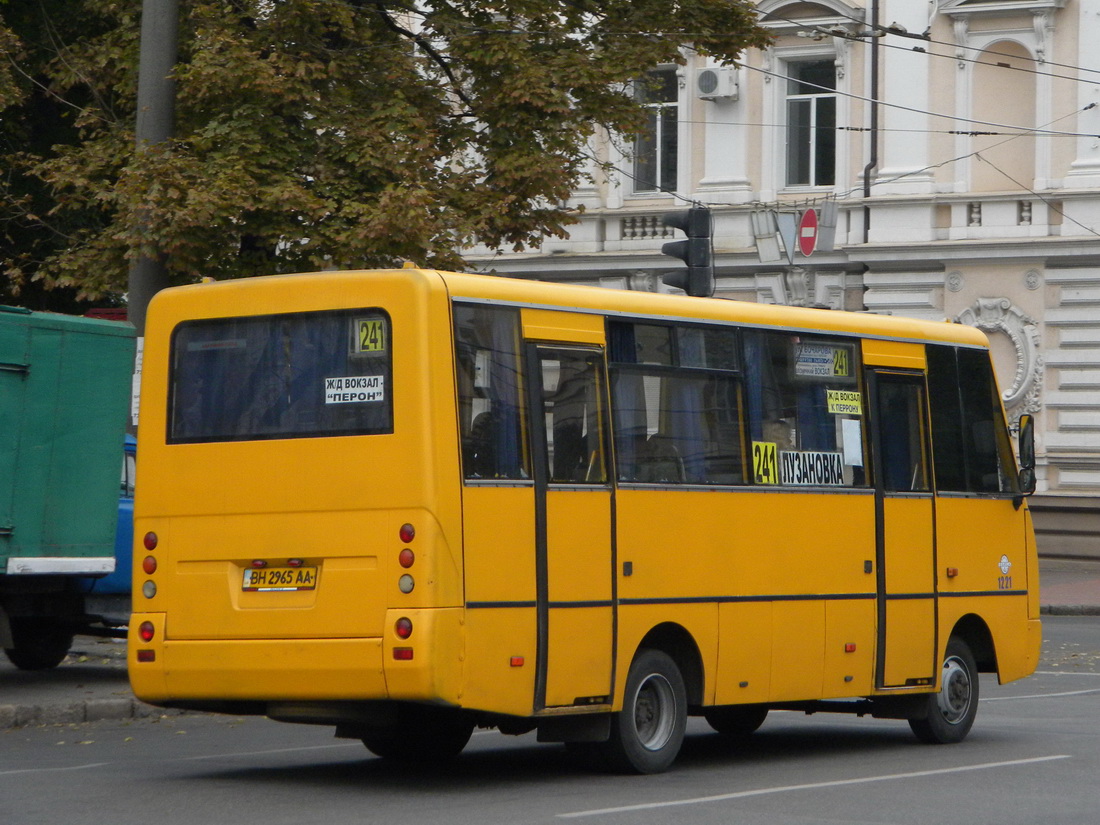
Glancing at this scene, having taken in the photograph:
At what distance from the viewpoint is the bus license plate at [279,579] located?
1004 centimetres

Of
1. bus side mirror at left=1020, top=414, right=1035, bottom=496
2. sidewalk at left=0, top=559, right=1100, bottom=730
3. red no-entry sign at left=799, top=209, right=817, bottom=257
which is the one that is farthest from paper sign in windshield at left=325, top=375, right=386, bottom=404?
red no-entry sign at left=799, top=209, right=817, bottom=257

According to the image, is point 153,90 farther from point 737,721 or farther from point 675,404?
point 737,721

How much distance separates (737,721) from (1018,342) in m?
19.4

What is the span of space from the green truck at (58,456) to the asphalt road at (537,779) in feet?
5.71

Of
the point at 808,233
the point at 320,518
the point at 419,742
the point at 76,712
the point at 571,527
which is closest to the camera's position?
the point at 320,518

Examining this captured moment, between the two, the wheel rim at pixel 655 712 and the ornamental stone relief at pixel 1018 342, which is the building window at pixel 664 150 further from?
the wheel rim at pixel 655 712

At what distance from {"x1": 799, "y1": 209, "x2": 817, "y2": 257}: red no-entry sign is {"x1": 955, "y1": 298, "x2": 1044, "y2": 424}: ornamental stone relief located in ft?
8.89

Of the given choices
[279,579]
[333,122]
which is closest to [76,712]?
[279,579]

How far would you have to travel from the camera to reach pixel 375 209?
57.4 feet

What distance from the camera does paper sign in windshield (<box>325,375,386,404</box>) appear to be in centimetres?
1003

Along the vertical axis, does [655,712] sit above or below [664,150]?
below

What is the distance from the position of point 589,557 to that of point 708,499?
3.72 ft

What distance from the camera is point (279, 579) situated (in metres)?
10.1

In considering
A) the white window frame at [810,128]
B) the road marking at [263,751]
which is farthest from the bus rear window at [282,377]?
the white window frame at [810,128]
